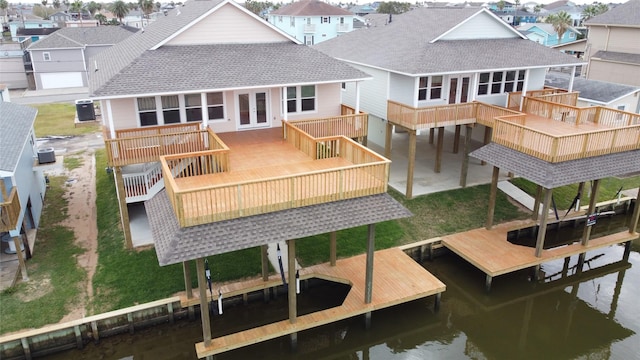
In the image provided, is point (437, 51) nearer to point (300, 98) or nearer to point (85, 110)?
point (300, 98)

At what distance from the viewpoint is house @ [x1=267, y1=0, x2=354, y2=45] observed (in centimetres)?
6144

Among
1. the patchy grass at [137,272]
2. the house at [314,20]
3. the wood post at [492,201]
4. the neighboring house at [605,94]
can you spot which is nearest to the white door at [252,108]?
the patchy grass at [137,272]

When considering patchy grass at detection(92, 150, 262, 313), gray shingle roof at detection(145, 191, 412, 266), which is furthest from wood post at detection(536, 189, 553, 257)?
patchy grass at detection(92, 150, 262, 313)

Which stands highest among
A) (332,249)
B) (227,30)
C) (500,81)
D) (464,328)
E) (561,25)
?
(227,30)

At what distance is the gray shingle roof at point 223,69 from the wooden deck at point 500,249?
7837mm

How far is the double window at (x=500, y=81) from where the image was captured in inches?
945

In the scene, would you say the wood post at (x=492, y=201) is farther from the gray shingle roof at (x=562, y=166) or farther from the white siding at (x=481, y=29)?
the white siding at (x=481, y=29)

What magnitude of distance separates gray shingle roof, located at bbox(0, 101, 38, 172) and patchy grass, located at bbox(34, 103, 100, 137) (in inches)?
411

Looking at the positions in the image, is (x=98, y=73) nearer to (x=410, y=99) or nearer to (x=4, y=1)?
(x=410, y=99)

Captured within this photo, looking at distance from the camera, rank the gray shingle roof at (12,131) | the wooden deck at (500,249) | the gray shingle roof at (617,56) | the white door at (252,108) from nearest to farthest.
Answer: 1. the gray shingle roof at (12,131)
2. the wooden deck at (500,249)
3. the white door at (252,108)
4. the gray shingle roof at (617,56)

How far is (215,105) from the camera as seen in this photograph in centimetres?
1897

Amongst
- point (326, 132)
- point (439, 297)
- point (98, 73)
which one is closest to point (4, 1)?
point (98, 73)

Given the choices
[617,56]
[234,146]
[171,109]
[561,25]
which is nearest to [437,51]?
[234,146]

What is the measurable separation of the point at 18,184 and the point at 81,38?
40.7 metres
